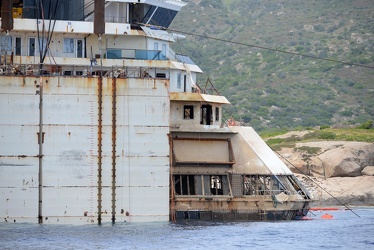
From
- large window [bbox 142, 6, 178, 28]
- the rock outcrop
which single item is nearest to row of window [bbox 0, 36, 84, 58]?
large window [bbox 142, 6, 178, 28]

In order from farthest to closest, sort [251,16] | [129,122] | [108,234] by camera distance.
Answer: [251,16]
[129,122]
[108,234]

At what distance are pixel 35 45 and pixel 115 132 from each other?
932 cm

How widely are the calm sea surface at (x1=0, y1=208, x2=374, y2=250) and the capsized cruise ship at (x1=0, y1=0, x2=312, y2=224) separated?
109cm

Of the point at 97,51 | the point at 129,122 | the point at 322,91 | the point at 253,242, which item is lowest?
the point at 253,242

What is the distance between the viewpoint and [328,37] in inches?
6353

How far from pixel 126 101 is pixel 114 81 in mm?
1031

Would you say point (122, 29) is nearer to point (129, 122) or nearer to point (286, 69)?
point (129, 122)

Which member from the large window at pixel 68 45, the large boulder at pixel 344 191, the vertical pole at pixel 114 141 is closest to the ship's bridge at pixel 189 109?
the large window at pixel 68 45

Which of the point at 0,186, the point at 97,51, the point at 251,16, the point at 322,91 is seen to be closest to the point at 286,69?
the point at 322,91

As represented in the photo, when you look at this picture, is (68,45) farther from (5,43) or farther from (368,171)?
(368,171)

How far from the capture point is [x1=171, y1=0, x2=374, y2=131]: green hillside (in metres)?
135

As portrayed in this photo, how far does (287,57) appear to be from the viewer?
504 feet

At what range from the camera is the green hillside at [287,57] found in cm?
13512

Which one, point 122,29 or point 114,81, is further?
point 122,29
